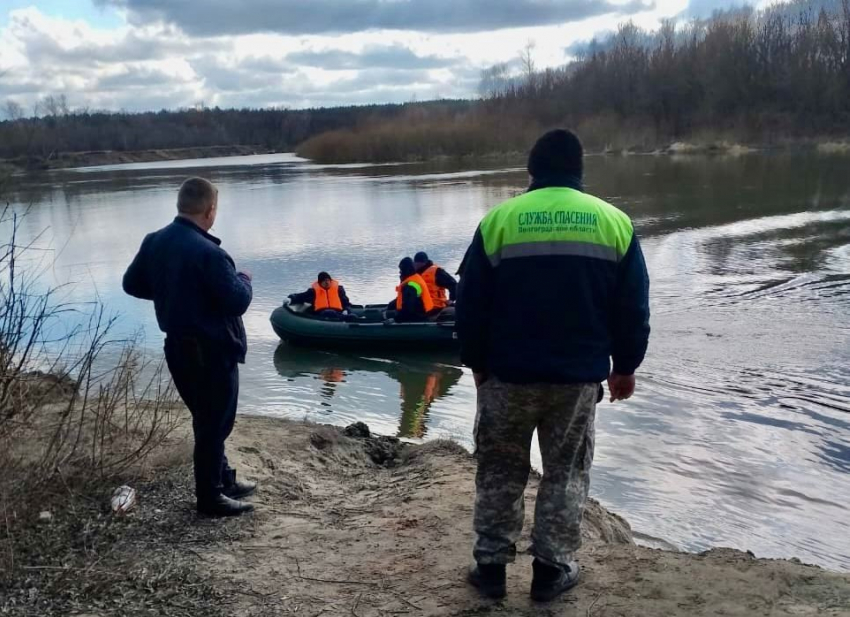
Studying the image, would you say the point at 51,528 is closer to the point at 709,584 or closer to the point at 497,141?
the point at 709,584

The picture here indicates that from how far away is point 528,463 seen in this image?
11.0 ft

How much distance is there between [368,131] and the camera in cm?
6347

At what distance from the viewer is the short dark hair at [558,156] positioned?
3289mm

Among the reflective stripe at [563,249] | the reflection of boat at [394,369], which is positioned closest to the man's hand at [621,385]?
the reflective stripe at [563,249]

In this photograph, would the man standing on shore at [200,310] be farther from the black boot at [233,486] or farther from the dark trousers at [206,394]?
the black boot at [233,486]

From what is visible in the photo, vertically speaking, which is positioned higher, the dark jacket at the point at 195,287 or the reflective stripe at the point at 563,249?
the reflective stripe at the point at 563,249

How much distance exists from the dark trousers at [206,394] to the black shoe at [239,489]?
0.31 m

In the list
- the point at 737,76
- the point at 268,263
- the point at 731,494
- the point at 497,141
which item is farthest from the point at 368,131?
the point at 731,494

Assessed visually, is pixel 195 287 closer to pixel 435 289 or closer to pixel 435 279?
pixel 435 279

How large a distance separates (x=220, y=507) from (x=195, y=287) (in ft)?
3.60

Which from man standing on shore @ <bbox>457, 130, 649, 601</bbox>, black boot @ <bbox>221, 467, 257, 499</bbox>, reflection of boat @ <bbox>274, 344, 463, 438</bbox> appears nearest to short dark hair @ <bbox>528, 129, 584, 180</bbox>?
man standing on shore @ <bbox>457, 130, 649, 601</bbox>

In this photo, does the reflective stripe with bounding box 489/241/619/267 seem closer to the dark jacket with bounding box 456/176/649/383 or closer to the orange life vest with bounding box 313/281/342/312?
the dark jacket with bounding box 456/176/649/383

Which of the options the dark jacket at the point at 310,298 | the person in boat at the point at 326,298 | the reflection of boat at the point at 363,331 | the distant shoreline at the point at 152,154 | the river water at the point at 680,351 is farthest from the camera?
the distant shoreline at the point at 152,154

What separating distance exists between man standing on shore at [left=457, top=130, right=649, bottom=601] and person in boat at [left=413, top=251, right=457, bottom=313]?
25.4 feet
